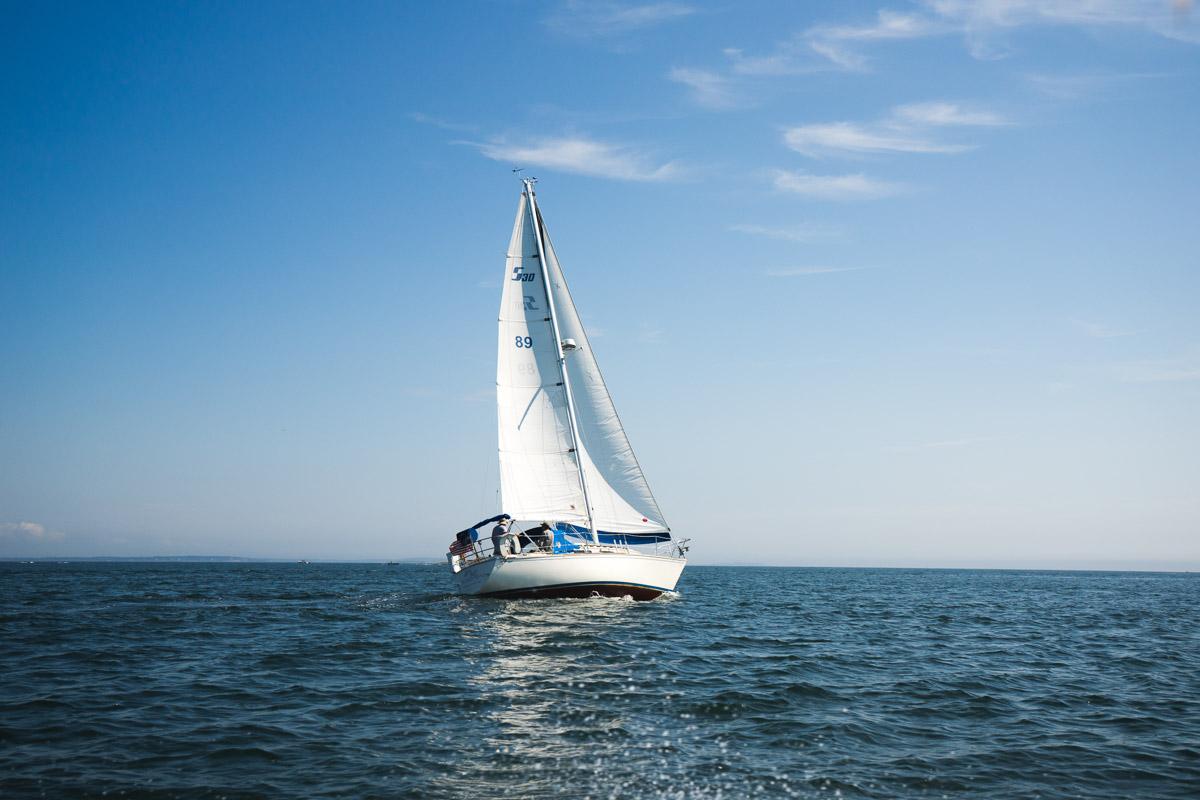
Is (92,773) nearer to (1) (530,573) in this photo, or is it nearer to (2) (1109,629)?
(1) (530,573)

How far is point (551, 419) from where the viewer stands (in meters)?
28.4

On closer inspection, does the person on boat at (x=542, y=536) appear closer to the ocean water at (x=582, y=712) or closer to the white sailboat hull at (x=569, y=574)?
the white sailboat hull at (x=569, y=574)

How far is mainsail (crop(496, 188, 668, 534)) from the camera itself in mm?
27984

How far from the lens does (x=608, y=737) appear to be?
32.5 feet

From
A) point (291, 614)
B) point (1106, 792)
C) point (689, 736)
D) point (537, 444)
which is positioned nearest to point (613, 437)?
point (537, 444)

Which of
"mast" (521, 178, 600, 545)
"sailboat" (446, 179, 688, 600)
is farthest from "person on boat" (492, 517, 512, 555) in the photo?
"mast" (521, 178, 600, 545)

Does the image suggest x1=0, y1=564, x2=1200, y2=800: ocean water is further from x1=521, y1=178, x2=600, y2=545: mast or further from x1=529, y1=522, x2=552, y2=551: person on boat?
x1=521, y1=178, x2=600, y2=545: mast

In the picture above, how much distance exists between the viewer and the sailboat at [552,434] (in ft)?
90.8

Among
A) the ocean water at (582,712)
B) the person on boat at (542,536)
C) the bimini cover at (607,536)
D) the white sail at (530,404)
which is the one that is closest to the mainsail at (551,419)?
the white sail at (530,404)

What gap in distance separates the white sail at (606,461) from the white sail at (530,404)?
626mm

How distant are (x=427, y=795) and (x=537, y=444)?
67.8 feet

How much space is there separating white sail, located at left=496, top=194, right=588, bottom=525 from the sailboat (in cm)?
4

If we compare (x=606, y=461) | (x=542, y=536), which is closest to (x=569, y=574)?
(x=542, y=536)

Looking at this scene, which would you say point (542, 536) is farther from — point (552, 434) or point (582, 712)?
point (582, 712)
